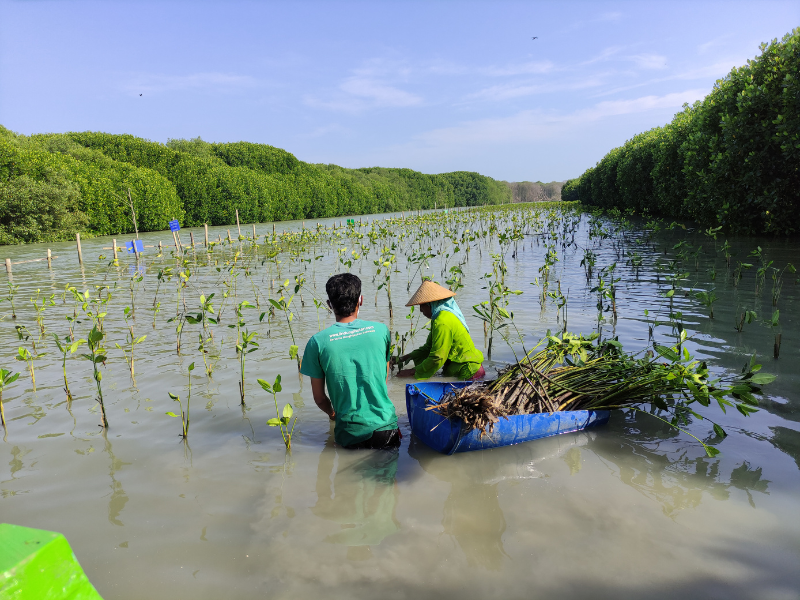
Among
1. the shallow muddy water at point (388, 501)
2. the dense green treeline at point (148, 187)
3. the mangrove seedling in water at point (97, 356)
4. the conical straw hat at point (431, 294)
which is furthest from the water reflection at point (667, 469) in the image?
the dense green treeline at point (148, 187)

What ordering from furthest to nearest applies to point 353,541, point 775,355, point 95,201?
point 95,201 < point 775,355 < point 353,541

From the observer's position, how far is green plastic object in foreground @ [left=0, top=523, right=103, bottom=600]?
0.80m

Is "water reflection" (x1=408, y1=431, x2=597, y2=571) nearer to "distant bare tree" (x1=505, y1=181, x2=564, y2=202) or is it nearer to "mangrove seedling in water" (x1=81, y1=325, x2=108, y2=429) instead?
→ "mangrove seedling in water" (x1=81, y1=325, x2=108, y2=429)

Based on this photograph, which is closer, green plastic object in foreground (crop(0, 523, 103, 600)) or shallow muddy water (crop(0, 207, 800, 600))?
green plastic object in foreground (crop(0, 523, 103, 600))

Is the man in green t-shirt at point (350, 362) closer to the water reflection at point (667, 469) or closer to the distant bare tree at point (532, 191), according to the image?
the water reflection at point (667, 469)

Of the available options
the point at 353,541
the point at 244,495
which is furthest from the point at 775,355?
the point at 244,495

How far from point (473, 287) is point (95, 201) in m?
29.4

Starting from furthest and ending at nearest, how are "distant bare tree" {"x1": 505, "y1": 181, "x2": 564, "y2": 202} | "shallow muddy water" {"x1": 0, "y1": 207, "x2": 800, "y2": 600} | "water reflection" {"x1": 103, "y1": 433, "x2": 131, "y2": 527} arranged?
"distant bare tree" {"x1": 505, "y1": 181, "x2": 564, "y2": 202} → "water reflection" {"x1": 103, "y1": 433, "x2": 131, "y2": 527} → "shallow muddy water" {"x1": 0, "y1": 207, "x2": 800, "y2": 600}

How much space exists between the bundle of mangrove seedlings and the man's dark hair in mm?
967

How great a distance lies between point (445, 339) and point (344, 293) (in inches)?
52.3

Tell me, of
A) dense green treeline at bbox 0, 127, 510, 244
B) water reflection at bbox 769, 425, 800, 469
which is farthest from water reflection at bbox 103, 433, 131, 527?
dense green treeline at bbox 0, 127, 510, 244

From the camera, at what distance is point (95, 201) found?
31.3 metres

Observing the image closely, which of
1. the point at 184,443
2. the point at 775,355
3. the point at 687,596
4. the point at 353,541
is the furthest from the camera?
the point at 775,355

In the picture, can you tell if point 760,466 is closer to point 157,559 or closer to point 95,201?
point 157,559
